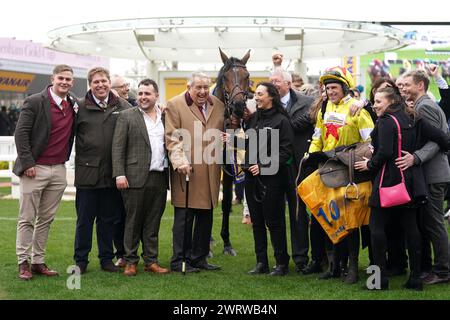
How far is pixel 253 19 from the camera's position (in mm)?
14594

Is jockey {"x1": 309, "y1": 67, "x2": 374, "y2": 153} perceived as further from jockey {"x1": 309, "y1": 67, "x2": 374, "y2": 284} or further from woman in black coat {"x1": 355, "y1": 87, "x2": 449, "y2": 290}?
woman in black coat {"x1": 355, "y1": 87, "x2": 449, "y2": 290}

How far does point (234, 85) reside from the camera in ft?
23.5

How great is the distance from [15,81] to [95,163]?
20.7 metres

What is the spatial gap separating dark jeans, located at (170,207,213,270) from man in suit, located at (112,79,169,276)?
7.4 inches

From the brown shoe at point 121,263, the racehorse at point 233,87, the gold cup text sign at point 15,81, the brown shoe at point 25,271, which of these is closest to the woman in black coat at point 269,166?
the racehorse at point 233,87

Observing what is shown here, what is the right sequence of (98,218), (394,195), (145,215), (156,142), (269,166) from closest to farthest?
(394,195), (269,166), (156,142), (145,215), (98,218)

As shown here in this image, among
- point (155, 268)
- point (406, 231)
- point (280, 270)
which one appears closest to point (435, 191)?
point (406, 231)

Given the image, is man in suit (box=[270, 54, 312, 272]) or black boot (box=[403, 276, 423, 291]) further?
man in suit (box=[270, 54, 312, 272])

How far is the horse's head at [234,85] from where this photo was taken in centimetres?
695

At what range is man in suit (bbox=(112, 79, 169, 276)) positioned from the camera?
21.8ft

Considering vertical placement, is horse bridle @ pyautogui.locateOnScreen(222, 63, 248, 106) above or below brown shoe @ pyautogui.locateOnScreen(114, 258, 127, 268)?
above

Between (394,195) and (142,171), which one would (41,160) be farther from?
(394,195)

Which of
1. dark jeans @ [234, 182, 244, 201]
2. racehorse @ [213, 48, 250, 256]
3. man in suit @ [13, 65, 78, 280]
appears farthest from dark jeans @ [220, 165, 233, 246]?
dark jeans @ [234, 182, 244, 201]
